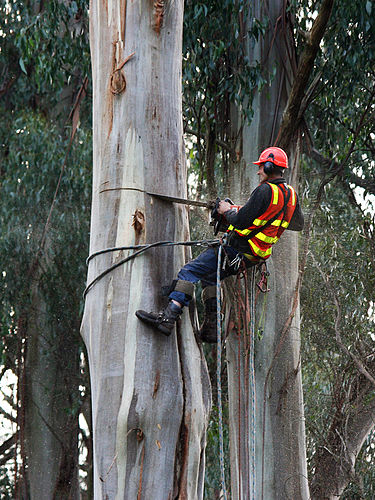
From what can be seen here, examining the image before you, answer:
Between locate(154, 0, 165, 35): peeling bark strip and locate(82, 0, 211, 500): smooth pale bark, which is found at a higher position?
locate(154, 0, 165, 35): peeling bark strip

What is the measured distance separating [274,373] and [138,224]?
360 centimetres

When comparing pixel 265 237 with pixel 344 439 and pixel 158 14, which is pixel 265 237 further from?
pixel 344 439

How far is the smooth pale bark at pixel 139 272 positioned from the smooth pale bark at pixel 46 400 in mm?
7019

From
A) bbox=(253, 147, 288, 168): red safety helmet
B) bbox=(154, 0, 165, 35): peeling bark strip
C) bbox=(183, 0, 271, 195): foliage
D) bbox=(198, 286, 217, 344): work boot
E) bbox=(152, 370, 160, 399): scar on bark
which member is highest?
bbox=(183, 0, 271, 195): foliage

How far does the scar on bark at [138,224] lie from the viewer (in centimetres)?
367

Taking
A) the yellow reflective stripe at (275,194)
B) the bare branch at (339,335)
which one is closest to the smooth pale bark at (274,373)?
the bare branch at (339,335)

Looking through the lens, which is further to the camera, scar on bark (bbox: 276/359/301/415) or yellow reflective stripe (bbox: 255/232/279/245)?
scar on bark (bbox: 276/359/301/415)

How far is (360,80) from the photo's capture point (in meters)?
8.41

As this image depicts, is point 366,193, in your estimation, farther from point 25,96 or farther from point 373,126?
point 25,96

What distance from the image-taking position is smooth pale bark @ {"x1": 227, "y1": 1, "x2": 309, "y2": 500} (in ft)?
21.8

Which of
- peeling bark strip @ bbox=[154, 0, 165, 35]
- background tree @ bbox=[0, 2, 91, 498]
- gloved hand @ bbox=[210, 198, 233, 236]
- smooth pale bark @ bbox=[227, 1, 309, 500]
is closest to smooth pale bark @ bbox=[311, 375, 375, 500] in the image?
smooth pale bark @ bbox=[227, 1, 309, 500]

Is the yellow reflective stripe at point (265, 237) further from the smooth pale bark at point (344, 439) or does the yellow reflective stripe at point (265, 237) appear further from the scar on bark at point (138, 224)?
the smooth pale bark at point (344, 439)

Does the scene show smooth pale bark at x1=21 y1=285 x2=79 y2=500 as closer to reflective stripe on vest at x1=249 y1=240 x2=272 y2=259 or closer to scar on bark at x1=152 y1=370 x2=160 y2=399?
reflective stripe on vest at x1=249 y1=240 x2=272 y2=259

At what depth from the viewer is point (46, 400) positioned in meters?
10.8
